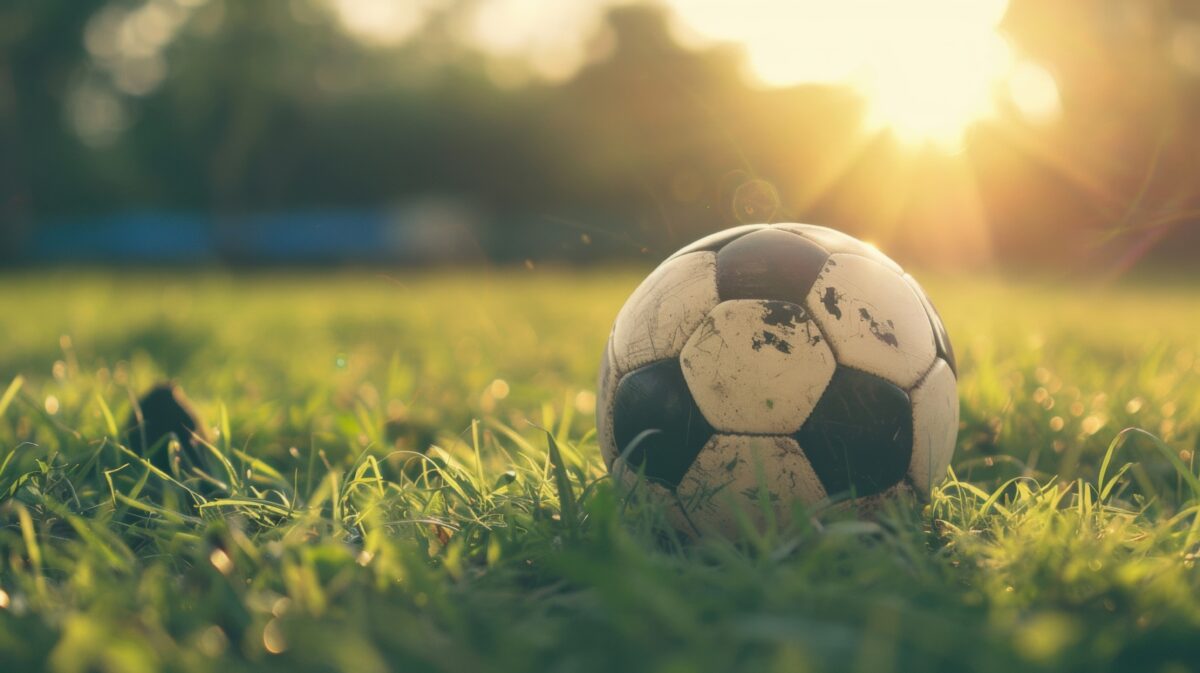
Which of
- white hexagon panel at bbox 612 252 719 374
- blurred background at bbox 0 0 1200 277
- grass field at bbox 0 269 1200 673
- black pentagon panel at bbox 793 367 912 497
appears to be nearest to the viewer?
grass field at bbox 0 269 1200 673

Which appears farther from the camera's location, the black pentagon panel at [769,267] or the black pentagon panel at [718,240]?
the black pentagon panel at [718,240]

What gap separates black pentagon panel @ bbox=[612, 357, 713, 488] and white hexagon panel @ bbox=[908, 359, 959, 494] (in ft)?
1.49

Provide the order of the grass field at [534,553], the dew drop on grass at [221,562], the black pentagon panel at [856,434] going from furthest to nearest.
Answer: the black pentagon panel at [856,434], the dew drop on grass at [221,562], the grass field at [534,553]

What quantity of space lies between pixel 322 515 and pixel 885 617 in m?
1.38

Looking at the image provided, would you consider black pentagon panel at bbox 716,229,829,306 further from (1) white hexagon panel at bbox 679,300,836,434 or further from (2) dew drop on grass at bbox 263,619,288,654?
(2) dew drop on grass at bbox 263,619,288,654

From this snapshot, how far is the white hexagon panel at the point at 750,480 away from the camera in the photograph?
1.99 metres

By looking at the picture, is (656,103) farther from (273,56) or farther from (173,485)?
(173,485)

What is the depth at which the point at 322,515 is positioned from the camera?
223 centimetres

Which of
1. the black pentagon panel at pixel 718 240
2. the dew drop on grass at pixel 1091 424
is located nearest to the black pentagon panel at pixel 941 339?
the black pentagon panel at pixel 718 240

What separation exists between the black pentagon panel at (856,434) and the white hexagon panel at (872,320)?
42mm

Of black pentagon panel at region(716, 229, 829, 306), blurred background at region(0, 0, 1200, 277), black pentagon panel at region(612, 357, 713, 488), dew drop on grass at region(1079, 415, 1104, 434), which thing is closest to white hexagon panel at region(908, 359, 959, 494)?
black pentagon panel at region(716, 229, 829, 306)

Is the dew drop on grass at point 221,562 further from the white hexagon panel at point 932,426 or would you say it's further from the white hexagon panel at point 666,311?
the white hexagon panel at point 932,426

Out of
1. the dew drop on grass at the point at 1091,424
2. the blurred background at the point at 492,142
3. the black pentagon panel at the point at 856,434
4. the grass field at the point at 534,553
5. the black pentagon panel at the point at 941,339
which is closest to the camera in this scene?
the grass field at the point at 534,553

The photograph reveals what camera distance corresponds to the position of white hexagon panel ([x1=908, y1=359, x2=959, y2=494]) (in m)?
2.05
